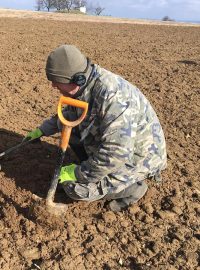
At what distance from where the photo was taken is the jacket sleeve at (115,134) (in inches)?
126

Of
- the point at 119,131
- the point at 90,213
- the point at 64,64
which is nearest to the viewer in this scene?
the point at 64,64

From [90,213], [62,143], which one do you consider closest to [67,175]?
[62,143]

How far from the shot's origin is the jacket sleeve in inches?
126

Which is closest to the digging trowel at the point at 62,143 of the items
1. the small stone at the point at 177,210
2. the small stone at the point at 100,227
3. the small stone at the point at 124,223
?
the small stone at the point at 100,227

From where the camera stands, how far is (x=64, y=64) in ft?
10.1

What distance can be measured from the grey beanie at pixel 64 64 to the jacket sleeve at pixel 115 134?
0.33 m

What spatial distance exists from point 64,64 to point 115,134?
0.63 metres

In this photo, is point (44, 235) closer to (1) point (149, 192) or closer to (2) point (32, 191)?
→ (2) point (32, 191)

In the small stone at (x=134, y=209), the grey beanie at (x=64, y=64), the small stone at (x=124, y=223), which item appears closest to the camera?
the grey beanie at (x=64, y=64)

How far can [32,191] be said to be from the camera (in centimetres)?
395

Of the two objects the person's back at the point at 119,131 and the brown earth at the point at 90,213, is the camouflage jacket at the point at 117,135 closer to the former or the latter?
the person's back at the point at 119,131

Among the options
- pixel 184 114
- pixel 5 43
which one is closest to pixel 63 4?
pixel 5 43

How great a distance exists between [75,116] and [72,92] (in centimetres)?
40

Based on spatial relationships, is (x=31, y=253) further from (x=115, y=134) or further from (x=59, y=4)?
(x=59, y=4)
